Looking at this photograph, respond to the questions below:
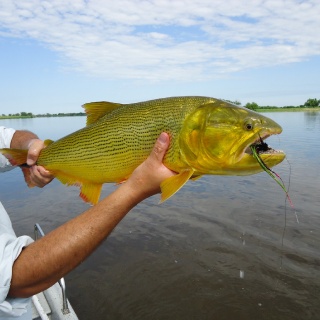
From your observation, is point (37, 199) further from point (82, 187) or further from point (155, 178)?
point (155, 178)

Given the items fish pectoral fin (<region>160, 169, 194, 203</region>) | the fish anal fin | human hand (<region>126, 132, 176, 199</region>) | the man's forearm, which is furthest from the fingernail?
the fish anal fin

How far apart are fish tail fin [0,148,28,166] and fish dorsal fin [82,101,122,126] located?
0.97 meters

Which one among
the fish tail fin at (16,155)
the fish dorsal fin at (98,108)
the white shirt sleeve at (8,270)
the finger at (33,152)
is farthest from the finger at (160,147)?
the fish tail fin at (16,155)

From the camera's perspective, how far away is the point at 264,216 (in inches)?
406

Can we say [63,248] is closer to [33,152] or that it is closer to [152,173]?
[152,173]

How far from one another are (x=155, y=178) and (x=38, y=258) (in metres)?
0.98

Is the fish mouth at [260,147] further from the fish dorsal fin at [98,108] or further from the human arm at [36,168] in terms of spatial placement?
the human arm at [36,168]

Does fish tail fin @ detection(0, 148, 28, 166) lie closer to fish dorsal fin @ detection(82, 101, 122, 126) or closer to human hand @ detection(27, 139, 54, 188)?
human hand @ detection(27, 139, 54, 188)

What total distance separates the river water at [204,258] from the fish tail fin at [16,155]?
3851mm

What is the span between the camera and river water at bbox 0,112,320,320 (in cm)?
624

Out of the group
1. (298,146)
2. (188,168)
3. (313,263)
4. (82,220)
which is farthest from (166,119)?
(298,146)

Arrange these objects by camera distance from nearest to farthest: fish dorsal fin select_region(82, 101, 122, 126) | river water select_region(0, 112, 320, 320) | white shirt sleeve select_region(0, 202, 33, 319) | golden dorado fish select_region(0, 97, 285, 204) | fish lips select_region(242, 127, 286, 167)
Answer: white shirt sleeve select_region(0, 202, 33, 319) → fish lips select_region(242, 127, 286, 167) → golden dorado fish select_region(0, 97, 285, 204) → fish dorsal fin select_region(82, 101, 122, 126) → river water select_region(0, 112, 320, 320)

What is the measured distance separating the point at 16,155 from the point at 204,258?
5663 mm

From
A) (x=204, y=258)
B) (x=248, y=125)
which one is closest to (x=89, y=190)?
(x=248, y=125)
